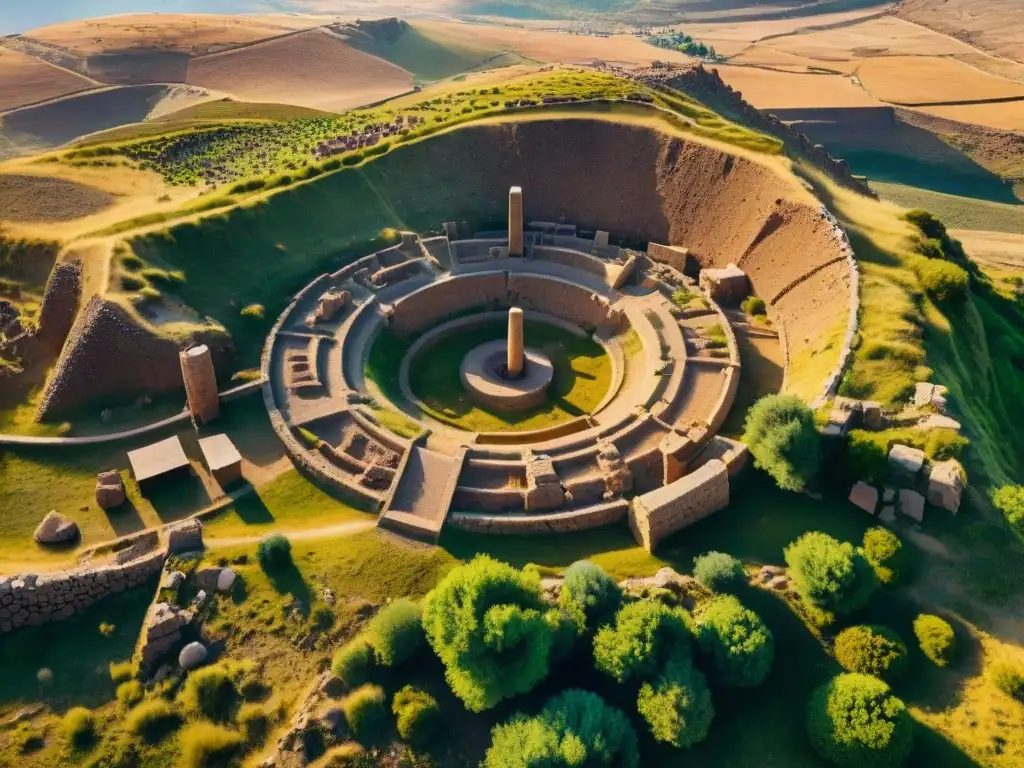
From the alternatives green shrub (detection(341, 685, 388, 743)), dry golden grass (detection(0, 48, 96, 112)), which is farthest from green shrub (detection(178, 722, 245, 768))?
dry golden grass (detection(0, 48, 96, 112))

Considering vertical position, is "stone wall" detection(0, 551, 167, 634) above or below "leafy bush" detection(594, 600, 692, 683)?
below

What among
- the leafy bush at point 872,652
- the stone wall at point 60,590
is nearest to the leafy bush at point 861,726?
the leafy bush at point 872,652

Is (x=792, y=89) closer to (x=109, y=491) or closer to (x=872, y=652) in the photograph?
(x=872, y=652)

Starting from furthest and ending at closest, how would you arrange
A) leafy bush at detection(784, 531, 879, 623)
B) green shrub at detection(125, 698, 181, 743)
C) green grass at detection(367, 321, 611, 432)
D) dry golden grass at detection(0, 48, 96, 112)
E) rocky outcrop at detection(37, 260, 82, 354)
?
dry golden grass at detection(0, 48, 96, 112) → green grass at detection(367, 321, 611, 432) → rocky outcrop at detection(37, 260, 82, 354) → leafy bush at detection(784, 531, 879, 623) → green shrub at detection(125, 698, 181, 743)

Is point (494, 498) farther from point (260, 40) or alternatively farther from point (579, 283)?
point (260, 40)

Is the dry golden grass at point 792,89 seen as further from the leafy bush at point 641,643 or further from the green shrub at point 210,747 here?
the green shrub at point 210,747

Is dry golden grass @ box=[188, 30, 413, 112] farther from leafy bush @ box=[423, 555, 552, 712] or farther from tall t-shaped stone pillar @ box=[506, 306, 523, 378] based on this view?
leafy bush @ box=[423, 555, 552, 712]

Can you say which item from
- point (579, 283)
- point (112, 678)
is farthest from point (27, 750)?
point (579, 283)
